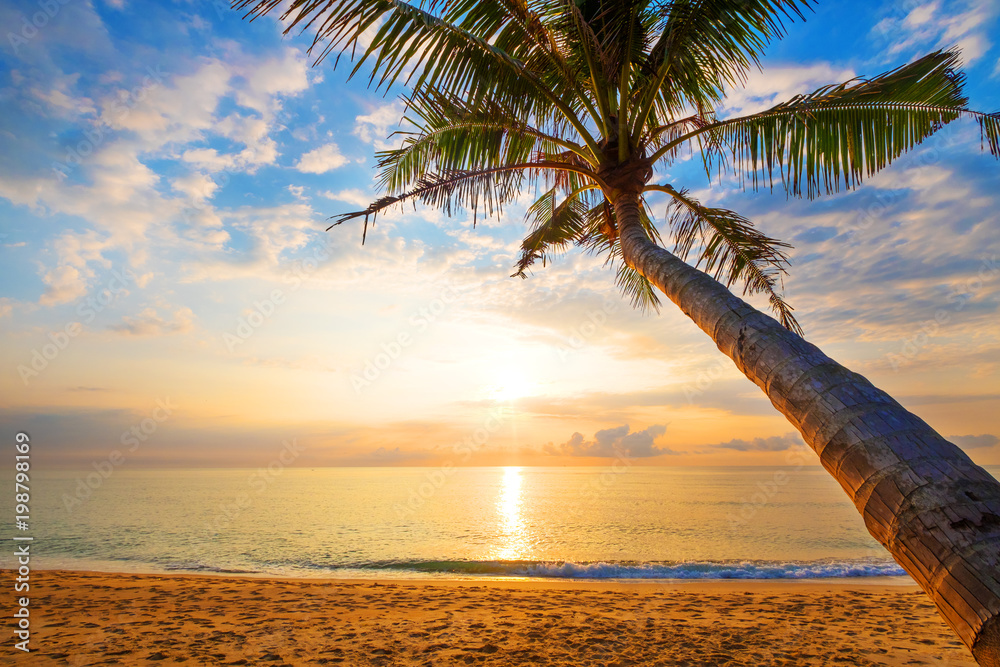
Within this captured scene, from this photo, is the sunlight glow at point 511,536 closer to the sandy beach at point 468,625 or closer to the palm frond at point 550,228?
the sandy beach at point 468,625

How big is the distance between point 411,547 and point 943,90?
65.1ft

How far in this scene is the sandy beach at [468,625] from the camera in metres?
6.37

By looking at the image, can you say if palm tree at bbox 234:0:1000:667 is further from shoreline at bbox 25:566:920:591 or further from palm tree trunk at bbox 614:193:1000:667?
shoreline at bbox 25:566:920:591

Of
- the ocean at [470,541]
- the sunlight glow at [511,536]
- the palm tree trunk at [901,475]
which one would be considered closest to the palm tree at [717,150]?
the palm tree trunk at [901,475]

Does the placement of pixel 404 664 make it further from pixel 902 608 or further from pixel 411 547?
pixel 411 547

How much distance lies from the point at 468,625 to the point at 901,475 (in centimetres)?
763

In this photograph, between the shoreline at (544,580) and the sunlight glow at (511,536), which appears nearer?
the shoreline at (544,580)

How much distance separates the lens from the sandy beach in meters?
6.37

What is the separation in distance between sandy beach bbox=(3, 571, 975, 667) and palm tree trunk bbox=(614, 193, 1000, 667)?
5457mm

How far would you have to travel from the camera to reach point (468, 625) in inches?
306

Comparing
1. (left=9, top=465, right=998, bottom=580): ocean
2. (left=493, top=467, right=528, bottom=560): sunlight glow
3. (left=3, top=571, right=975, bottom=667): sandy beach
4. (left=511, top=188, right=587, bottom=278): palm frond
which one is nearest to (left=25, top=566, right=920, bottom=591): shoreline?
(left=9, top=465, right=998, bottom=580): ocean

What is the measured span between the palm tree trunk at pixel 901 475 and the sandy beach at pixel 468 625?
546 centimetres

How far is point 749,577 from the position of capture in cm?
1358

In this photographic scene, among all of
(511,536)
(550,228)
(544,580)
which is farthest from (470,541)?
(550,228)
